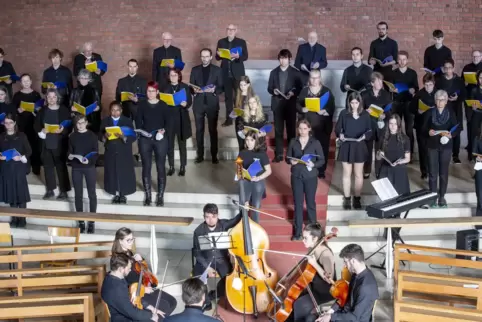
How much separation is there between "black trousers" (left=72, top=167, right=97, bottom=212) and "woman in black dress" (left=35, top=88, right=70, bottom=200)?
24.0 inches

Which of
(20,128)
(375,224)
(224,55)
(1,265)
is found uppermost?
(224,55)

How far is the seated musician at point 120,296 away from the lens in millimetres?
6738

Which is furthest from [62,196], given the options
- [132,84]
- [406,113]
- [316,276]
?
[406,113]

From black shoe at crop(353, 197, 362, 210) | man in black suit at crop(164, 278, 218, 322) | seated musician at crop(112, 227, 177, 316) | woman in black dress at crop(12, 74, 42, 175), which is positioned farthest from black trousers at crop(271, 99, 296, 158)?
man in black suit at crop(164, 278, 218, 322)

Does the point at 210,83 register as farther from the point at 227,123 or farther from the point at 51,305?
the point at 51,305

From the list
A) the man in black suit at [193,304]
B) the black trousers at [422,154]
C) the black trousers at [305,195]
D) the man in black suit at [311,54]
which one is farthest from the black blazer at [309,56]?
the man in black suit at [193,304]

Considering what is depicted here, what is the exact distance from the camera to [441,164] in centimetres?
978

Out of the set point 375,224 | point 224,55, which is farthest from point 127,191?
point 375,224

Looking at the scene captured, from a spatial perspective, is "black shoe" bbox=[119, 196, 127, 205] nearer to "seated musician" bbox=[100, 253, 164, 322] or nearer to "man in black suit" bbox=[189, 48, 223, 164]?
"man in black suit" bbox=[189, 48, 223, 164]

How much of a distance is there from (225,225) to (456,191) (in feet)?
11.3

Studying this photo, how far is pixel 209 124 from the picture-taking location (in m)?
10.9

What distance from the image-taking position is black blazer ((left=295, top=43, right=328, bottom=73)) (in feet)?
36.3

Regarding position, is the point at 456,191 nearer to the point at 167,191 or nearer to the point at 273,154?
the point at 273,154

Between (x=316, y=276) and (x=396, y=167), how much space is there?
2.48 meters
